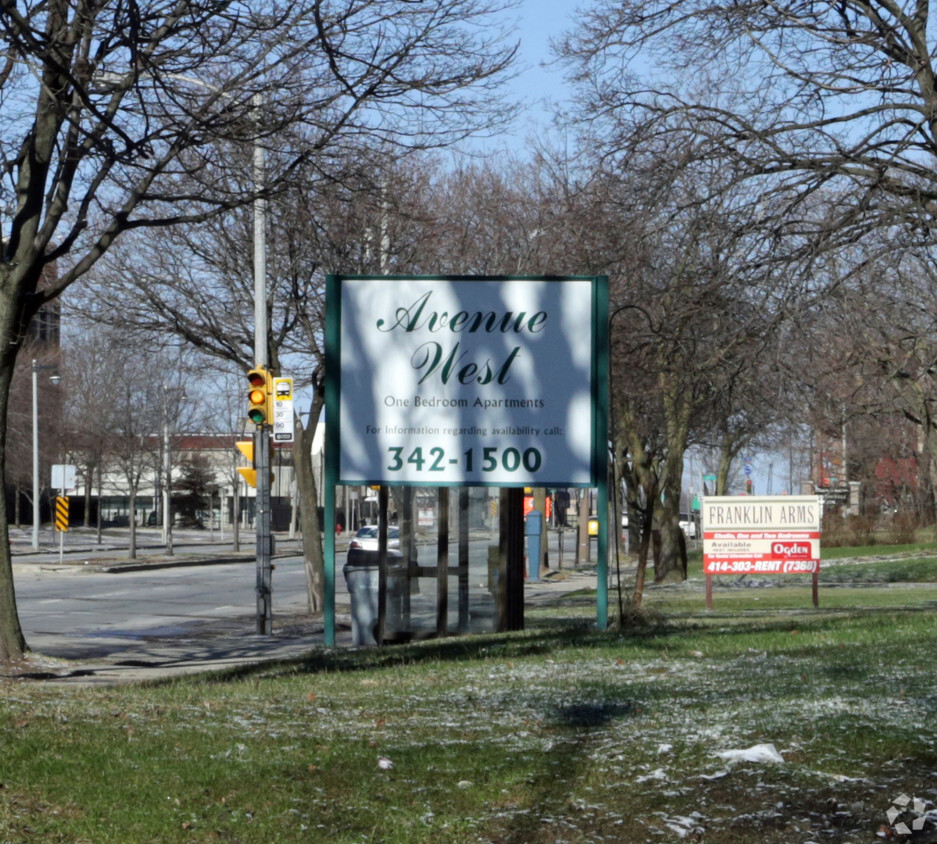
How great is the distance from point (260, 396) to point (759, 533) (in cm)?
933

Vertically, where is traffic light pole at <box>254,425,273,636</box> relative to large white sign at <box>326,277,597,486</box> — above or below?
below

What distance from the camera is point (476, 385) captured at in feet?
41.8

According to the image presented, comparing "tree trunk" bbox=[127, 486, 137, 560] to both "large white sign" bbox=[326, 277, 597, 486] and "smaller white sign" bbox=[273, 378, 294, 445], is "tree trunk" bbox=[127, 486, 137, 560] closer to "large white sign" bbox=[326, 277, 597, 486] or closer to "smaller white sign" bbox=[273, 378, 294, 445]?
"smaller white sign" bbox=[273, 378, 294, 445]

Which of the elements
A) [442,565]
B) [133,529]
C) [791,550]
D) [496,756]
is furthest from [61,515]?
[496,756]

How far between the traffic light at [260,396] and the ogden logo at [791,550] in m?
9.30

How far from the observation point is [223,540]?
204 ft

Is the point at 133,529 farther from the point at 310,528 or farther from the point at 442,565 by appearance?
the point at 442,565

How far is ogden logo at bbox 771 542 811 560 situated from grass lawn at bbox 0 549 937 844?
42.7 ft

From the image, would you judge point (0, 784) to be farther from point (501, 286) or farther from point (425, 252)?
point (425, 252)

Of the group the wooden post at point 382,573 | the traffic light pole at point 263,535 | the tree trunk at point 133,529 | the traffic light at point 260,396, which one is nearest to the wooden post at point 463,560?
the wooden post at point 382,573

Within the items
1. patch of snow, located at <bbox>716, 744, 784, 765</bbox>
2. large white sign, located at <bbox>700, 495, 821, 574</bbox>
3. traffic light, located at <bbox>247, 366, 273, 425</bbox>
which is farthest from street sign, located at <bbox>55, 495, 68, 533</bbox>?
patch of snow, located at <bbox>716, 744, 784, 765</bbox>

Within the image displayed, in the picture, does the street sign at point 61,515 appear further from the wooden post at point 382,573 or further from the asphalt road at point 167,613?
the wooden post at point 382,573

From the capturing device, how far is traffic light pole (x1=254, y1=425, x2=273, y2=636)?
1891 cm

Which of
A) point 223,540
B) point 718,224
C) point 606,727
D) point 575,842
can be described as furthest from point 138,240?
point 223,540
